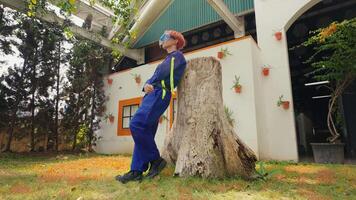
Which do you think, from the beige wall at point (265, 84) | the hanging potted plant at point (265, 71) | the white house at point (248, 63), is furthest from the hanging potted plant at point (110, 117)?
the hanging potted plant at point (265, 71)

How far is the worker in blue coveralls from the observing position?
2.66 metres

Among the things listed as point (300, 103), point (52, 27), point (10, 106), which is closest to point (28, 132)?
point (10, 106)

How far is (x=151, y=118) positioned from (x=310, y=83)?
10084 mm

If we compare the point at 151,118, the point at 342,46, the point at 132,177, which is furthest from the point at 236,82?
the point at 132,177

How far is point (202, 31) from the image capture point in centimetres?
954

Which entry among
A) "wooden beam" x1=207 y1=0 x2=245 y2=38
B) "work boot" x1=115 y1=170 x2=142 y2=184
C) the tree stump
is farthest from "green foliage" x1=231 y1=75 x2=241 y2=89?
"work boot" x1=115 y1=170 x2=142 y2=184

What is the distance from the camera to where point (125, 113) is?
8.48 m

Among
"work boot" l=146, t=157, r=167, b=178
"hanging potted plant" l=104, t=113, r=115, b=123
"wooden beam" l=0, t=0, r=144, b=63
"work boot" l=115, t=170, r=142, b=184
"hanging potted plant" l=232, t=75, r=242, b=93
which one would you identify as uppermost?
"wooden beam" l=0, t=0, r=144, b=63

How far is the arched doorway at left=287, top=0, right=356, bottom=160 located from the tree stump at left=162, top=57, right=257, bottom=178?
4.76m

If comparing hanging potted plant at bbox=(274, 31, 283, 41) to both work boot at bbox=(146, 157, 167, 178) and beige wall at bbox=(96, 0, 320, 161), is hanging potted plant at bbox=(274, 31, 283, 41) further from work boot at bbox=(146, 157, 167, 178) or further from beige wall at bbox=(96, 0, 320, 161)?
work boot at bbox=(146, 157, 167, 178)

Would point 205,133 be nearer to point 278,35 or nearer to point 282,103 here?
point 282,103

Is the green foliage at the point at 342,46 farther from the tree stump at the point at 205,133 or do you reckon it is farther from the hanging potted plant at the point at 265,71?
the tree stump at the point at 205,133

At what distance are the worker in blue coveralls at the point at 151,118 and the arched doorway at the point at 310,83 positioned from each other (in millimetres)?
5228

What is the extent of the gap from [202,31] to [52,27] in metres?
5.13
